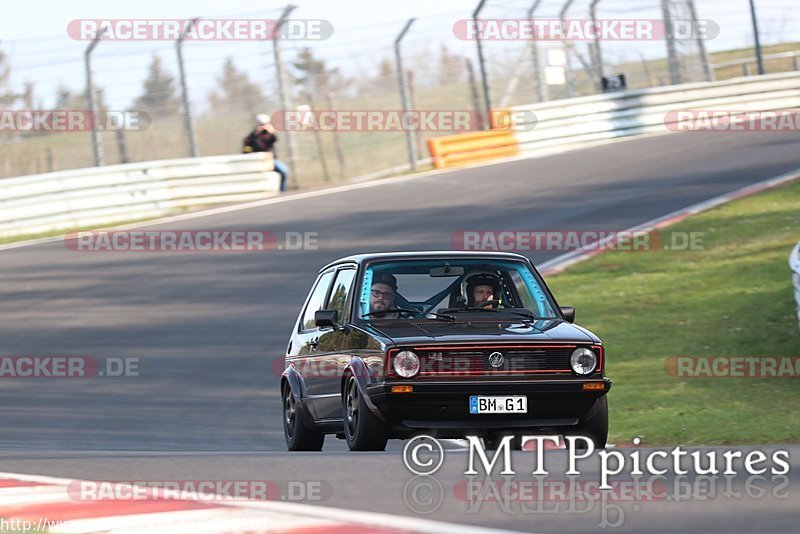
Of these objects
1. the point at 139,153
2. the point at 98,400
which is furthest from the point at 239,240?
the point at 98,400

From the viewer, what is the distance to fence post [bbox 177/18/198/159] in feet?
86.6

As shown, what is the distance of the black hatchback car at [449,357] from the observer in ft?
28.3

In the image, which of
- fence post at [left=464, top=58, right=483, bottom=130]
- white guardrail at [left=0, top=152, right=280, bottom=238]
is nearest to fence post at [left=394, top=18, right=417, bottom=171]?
fence post at [left=464, top=58, right=483, bottom=130]

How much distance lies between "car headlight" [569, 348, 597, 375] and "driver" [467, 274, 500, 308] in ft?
3.94

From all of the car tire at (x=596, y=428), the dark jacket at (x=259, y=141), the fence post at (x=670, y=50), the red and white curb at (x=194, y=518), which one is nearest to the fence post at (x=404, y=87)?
the dark jacket at (x=259, y=141)

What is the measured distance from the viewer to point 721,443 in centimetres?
991

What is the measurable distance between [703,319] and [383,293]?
658 centimetres

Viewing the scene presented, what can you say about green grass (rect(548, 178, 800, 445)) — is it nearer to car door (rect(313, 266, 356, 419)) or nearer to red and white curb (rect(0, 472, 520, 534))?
car door (rect(313, 266, 356, 419))

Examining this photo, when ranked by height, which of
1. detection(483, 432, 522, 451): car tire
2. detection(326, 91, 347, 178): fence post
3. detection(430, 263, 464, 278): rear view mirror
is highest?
detection(326, 91, 347, 178): fence post

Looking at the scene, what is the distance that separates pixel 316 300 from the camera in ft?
36.0

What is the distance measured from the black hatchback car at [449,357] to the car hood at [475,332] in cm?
1

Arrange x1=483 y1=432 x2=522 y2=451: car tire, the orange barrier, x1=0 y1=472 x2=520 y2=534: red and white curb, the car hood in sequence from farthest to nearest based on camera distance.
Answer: the orange barrier → x1=483 y1=432 x2=522 y2=451: car tire → the car hood → x1=0 y1=472 x2=520 y2=534: red and white curb

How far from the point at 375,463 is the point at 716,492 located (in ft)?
6.94

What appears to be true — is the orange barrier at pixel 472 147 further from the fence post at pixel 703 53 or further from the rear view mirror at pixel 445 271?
the rear view mirror at pixel 445 271
